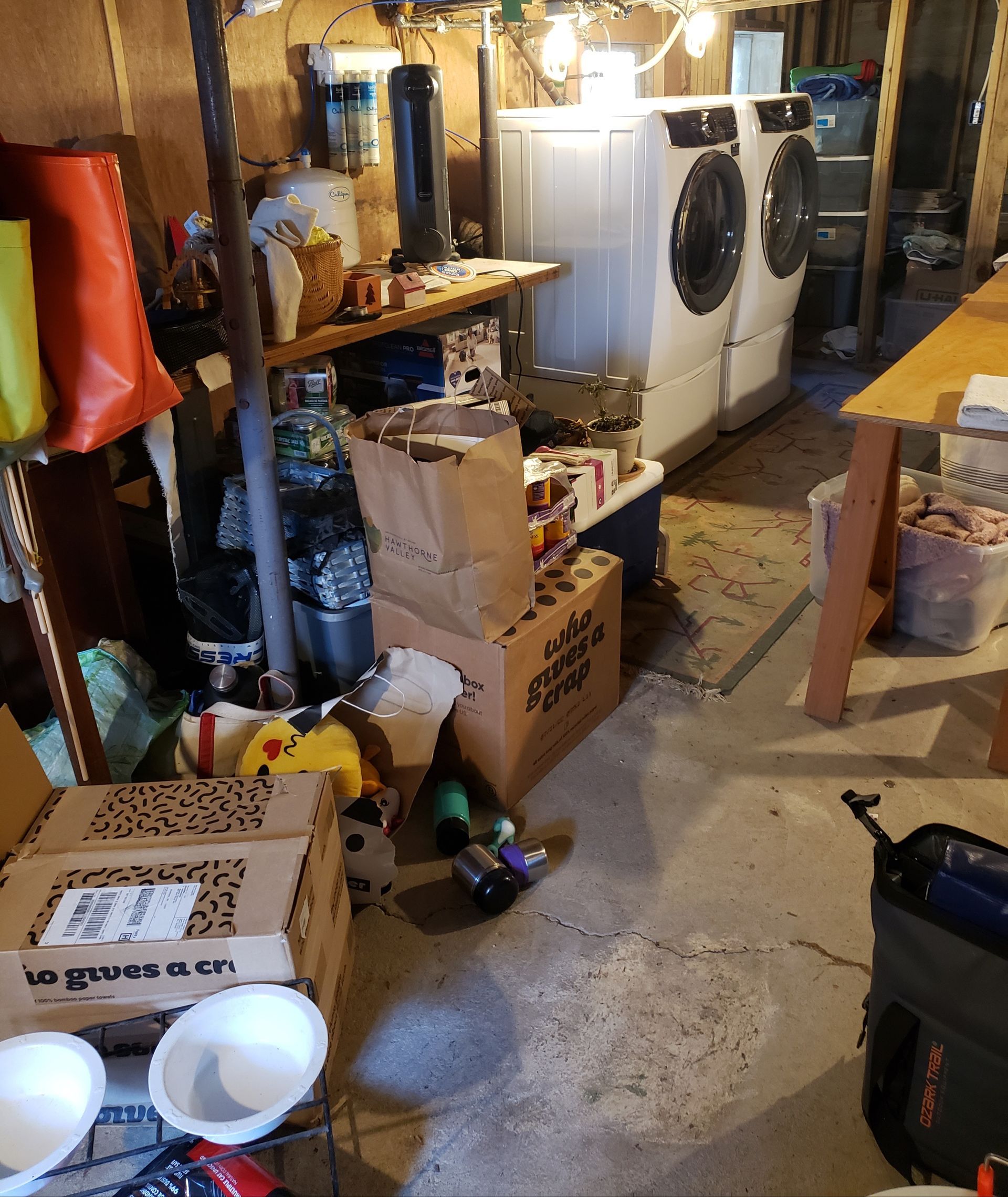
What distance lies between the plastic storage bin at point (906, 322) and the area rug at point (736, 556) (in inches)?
37.5

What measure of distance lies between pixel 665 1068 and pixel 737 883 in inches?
16.5

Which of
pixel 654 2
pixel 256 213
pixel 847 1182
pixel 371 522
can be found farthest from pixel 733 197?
pixel 847 1182

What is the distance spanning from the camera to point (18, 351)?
120 cm

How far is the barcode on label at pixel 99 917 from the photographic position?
1254 mm

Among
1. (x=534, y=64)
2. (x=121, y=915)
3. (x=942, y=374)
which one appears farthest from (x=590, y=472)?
(x=534, y=64)

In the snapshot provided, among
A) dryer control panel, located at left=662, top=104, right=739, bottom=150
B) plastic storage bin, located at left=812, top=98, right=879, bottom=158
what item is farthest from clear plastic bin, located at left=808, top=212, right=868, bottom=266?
dryer control panel, located at left=662, top=104, right=739, bottom=150

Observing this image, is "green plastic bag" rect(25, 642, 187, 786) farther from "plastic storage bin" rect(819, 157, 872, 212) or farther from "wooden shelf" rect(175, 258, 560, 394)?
"plastic storage bin" rect(819, 157, 872, 212)

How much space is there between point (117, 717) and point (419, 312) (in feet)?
3.83

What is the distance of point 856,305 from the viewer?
204 inches

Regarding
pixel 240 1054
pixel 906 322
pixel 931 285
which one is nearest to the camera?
pixel 240 1054

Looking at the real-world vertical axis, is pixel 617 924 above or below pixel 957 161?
below

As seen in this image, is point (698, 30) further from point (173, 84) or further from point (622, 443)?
point (173, 84)

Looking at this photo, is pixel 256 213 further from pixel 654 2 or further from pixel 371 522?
pixel 654 2

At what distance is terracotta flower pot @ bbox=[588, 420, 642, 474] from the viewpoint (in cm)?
264
